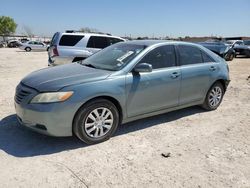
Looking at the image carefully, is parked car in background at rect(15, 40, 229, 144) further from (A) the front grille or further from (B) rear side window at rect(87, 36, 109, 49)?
(B) rear side window at rect(87, 36, 109, 49)

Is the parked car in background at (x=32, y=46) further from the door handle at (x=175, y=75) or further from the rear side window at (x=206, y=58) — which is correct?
the door handle at (x=175, y=75)

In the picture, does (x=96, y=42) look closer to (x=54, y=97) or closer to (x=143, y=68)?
(x=143, y=68)

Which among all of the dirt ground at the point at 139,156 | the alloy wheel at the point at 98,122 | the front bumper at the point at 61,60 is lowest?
the dirt ground at the point at 139,156

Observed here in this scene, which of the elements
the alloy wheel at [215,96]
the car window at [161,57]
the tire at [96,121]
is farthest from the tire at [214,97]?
the tire at [96,121]

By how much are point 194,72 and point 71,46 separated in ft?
17.9

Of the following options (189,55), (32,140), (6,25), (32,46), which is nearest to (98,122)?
(32,140)

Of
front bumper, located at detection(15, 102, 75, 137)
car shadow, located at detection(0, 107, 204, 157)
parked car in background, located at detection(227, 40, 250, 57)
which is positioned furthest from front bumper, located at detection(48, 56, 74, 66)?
parked car in background, located at detection(227, 40, 250, 57)

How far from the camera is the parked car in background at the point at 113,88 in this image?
12.6 ft

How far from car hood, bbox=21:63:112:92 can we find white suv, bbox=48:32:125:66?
15.6 feet

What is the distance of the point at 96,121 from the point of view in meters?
4.12

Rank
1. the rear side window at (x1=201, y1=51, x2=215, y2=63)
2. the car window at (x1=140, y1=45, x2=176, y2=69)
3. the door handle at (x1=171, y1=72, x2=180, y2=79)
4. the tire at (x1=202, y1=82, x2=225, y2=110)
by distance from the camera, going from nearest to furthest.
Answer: the car window at (x1=140, y1=45, x2=176, y2=69), the door handle at (x1=171, y1=72, x2=180, y2=79), the rear side window at (x1=201, y1=51, x2=215, y2=63), the tire at (x1=202, y1=82, x2=225, y2=110)

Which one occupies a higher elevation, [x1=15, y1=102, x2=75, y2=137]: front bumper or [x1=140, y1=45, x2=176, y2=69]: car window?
[x1=140, y1=45, x2=176, y2=69]: car window

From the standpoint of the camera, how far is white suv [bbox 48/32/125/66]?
9297 millimetres

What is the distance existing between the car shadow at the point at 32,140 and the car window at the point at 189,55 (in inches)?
50.7
